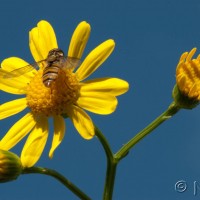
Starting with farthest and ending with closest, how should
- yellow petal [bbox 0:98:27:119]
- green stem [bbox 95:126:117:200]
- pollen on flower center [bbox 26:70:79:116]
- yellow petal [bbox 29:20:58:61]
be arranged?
yellow petal [bbox 29:20:58:61] → yellow petal [bbox 0:98:27:119] → pollen on flower center [bbox 26:70:79:116] → green stem [bbox 95:126:117:200]

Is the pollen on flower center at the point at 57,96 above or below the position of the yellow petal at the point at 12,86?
below

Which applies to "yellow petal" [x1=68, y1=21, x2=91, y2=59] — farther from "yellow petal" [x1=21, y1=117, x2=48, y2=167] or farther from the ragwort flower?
the ragwort flower

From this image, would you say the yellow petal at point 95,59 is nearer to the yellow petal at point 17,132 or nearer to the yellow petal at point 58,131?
the yellow petal at point 58,131

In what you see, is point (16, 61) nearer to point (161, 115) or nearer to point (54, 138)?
point (54, 138)

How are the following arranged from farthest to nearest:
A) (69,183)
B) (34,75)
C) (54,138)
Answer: (34,75), (54,138), (69,183)

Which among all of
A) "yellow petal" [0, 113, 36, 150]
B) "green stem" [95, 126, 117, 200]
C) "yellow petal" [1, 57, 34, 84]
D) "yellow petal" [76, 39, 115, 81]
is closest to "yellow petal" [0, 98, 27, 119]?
"yellow petal" [0, 113, 36, 150]

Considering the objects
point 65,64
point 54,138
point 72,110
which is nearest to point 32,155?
point 54,138

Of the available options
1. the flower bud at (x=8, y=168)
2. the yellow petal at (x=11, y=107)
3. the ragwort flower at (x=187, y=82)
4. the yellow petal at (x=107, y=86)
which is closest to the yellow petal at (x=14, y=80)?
A: the yellow petal at (x=11, y=107)
